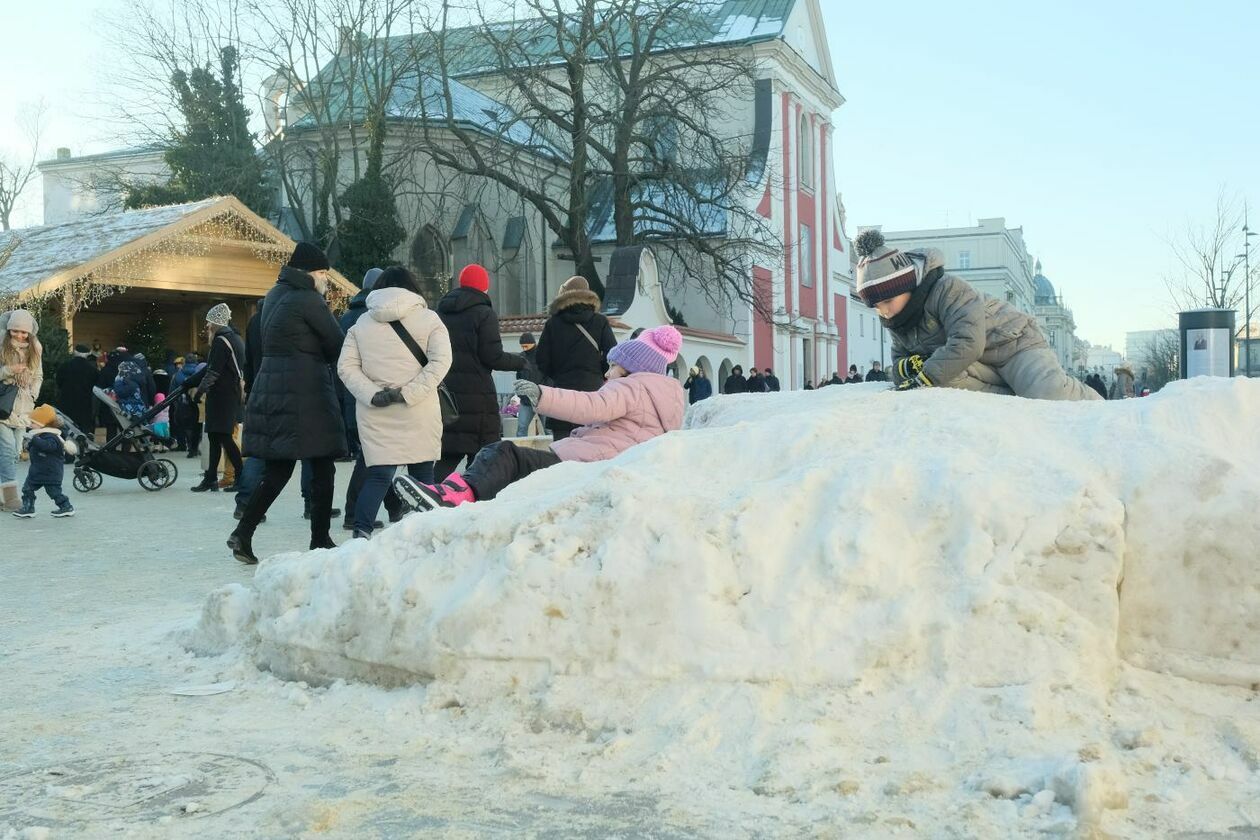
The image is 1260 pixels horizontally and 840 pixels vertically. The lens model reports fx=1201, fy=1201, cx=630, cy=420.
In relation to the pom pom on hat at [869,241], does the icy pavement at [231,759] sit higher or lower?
lower

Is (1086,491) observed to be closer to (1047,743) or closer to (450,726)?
(1047,743)

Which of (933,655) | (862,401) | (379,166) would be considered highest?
(379,166)

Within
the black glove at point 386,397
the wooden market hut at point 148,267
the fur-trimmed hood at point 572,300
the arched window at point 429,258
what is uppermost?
the arched window at point 429,258

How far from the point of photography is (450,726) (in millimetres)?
3471

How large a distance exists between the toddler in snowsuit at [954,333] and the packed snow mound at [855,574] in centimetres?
121

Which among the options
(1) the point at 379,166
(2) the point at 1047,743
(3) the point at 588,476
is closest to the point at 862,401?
(3) the point at 588,476

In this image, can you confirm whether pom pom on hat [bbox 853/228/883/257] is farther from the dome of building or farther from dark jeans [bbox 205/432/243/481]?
the dome of building

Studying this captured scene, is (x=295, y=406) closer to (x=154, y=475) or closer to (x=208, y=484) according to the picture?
(x=208, y=484)

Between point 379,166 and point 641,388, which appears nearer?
point 641,388

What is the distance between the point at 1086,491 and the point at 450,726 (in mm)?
1992

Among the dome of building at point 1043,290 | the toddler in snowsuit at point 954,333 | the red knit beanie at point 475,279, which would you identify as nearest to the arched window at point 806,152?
the red knit beanie at point 475,279

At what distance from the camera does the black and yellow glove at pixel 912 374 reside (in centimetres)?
525

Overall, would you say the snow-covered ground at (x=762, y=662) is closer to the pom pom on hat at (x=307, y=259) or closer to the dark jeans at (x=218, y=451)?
the pom pom on hat at (x=307, y=259)

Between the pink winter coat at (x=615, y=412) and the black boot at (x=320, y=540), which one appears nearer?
the pink winter coat at (x=615, y=412)
